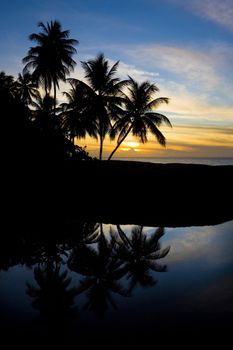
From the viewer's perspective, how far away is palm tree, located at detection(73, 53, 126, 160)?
27297 mm

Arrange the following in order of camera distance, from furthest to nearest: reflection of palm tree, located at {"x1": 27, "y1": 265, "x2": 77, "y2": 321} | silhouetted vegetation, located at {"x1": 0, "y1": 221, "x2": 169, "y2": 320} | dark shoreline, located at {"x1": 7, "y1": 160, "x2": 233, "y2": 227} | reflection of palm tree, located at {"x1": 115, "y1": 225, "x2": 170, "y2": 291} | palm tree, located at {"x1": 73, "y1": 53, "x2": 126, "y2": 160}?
1. palm tree, located at {"x1": 73, "y1": 53, "x2": 126, "y2": 160}
2. dark shoreline, located at {"x1": 7, "y1": 160, "x2": 233, "y2": 227}
3. reflection of palm tree, located at {"x1": 115, "y1": 225, "x2": 170, "y2": 291}
4. silhouetted vegetation, located at {"x1": 0, "y1": 221, "x2": 169, "y2": 320}
5. reflection of palm tree, located at {"x1": 27, "y1": 265, "x2": 77, "y2": 321}

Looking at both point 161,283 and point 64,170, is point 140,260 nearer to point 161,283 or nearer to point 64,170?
point 161,283

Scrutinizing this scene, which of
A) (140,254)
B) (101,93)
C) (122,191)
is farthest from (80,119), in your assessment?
(140,254)

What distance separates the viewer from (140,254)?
8.93 metres

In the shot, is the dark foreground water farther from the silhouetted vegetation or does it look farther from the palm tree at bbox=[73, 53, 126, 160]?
the palm tree at bbox=[73, 53, 126, 160]

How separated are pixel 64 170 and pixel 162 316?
A: 552 inches

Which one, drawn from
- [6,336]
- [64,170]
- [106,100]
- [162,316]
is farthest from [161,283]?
[106,100]

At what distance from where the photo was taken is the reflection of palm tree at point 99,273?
5.79 meters

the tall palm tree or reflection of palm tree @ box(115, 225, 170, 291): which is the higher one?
the tall palm tree

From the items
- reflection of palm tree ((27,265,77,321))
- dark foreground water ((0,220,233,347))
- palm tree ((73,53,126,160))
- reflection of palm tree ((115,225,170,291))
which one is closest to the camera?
dark foreground water ((0,220,233,347))

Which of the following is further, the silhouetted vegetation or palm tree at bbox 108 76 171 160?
palm tree at bbox 108 76 171 160

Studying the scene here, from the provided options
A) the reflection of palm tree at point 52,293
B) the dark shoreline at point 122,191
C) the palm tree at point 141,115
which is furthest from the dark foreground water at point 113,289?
the palm tree at point 141,115

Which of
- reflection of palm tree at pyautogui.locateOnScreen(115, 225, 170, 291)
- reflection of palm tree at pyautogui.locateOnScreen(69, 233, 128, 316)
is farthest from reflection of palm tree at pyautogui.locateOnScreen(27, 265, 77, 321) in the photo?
reflection of palm tree at pyautogui.locateOnScreen(115, 225, 170, 291)

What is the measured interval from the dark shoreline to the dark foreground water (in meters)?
6.21
